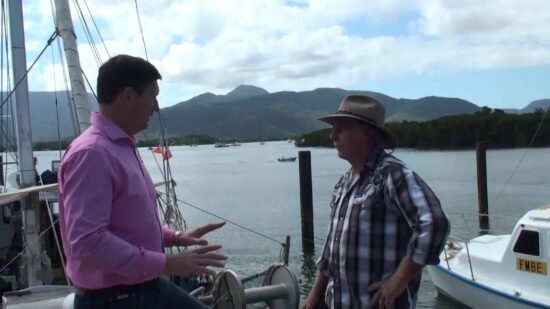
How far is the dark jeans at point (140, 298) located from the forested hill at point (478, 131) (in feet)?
237

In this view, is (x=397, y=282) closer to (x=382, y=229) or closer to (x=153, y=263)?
(x=382, y=229)

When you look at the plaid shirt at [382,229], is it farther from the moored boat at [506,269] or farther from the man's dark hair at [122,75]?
the moored boat at [506,269]

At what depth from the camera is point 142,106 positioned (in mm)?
2953

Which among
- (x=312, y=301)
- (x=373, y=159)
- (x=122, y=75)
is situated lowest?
(x=312, y=301)

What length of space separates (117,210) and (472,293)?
1164 centimetres

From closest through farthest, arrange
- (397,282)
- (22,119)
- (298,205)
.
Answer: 1. (397,282)
2. (22,119)
3. (298,205)

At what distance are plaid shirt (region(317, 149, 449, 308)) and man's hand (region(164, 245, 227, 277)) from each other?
82 centimetres

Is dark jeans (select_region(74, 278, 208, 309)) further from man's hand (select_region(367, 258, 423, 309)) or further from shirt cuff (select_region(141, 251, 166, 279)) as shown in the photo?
man's hand (select_region(367, 258, 423, 309))

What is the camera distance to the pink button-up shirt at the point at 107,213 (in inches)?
102

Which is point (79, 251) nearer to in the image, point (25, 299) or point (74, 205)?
point (74, 205)

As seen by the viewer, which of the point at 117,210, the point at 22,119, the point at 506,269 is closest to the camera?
the point at 117,210

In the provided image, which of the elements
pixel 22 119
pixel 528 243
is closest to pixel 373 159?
pixel 22 119

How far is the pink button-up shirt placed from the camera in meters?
2.59

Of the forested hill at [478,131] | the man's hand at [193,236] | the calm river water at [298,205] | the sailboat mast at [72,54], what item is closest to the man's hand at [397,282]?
the man's hand at [193,236]
